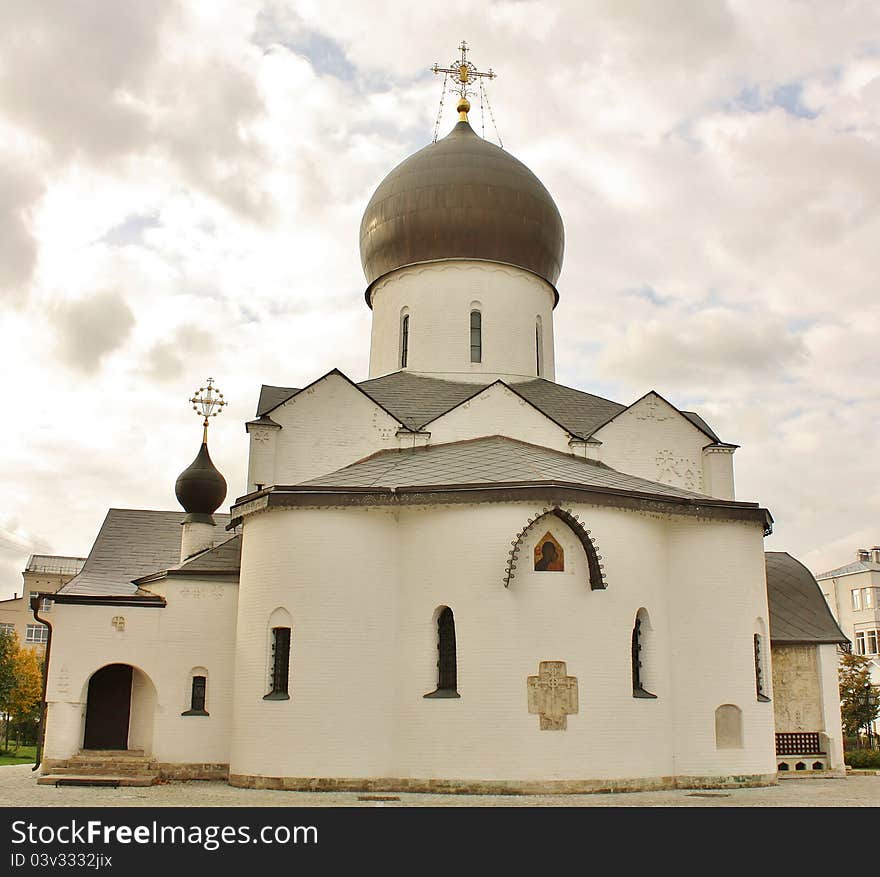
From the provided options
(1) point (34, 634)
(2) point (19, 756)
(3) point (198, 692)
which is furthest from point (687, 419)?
(1) point (34, 634)

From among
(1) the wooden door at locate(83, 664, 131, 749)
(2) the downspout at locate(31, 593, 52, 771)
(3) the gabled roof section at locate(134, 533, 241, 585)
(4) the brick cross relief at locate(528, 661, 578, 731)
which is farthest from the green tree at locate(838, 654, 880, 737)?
(2) the downspout at locate(31, 593, 52, 771)

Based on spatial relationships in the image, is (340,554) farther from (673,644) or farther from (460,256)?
(460,256)

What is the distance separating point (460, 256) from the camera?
19781mm

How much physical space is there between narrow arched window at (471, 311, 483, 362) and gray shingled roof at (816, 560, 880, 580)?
2611 centimetres

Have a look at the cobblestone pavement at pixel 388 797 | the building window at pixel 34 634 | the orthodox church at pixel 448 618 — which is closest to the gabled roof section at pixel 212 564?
the orthodox church at pixel 448 618

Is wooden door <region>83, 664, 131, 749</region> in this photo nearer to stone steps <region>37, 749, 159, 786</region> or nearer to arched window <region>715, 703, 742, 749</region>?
stone steps <region>37, 749, 159, 786</region>

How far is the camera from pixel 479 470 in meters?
14.5

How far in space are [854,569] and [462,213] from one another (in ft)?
94.4

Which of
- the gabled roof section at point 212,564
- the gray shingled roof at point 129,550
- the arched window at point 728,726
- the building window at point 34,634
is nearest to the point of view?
the arched window at point 728,726

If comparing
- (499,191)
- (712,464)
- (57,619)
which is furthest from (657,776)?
(499,191)

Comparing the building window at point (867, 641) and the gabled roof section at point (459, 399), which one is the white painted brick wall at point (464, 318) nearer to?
the gabled roof section at point (459, 399)

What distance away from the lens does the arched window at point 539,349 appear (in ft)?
67.4

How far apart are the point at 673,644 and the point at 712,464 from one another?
4.76 metres

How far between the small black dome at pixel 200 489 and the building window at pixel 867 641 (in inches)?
1171
